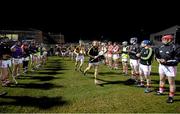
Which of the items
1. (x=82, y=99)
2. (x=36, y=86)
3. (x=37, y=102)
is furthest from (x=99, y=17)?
(x=37, y=102)

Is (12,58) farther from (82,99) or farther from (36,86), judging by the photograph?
(82,99)

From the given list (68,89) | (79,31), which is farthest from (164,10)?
(68,89)

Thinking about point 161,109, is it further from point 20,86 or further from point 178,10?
point 178,10

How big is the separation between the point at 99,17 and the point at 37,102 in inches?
1794

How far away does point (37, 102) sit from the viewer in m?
12.3

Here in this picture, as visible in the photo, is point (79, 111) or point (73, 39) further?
point (73, 39)

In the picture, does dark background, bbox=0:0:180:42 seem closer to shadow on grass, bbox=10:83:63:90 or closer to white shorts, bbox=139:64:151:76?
shadow on grass, bbox=10:83:63:90

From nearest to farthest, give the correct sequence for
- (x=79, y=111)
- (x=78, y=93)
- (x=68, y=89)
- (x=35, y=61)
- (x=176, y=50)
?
1. (x=79, y=111)
2. (x=176, y=50)
3. (x=78, y=93)
4. (x=68, y=89)
5. (x=35, y=61)

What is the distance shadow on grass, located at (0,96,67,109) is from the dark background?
4343 cm

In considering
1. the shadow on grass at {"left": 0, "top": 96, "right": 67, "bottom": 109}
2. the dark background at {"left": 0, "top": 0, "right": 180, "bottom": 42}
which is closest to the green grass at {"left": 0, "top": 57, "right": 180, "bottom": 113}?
the shadow on grass at {"left": 0, "top": 96, "right": 67, "bottom": 109}

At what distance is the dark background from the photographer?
55344 millimetres

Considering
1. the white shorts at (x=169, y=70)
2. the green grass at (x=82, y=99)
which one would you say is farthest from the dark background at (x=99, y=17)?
the white shorts at (x=169, y=70)

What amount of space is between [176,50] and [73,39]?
153 ft

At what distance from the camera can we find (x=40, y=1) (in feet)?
179
